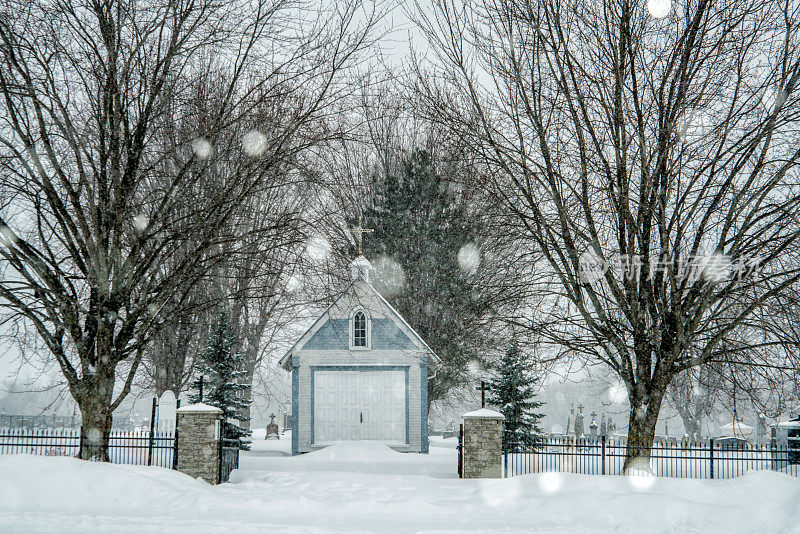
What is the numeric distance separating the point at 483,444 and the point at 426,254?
50.1ft

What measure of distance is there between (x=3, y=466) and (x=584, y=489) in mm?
9862

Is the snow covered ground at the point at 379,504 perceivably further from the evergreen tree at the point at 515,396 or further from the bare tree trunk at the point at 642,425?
the evergreen tree at the point at 515,396

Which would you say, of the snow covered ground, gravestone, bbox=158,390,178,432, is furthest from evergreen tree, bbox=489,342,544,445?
gravestone, bbox=158,390,178,432

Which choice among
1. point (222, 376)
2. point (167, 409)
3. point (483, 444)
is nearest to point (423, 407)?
point (222, 376)

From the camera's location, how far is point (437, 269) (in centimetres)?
2959

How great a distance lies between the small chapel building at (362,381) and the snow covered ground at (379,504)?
900cm

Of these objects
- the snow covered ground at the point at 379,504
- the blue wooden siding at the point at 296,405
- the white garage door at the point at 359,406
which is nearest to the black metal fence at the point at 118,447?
the snow covered ground at the point at 379,504

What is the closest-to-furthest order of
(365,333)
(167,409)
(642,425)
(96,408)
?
1. (96,408)
2. (642,425)
3. (365,333)
4. (167,409)

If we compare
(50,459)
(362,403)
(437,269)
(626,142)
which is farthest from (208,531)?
(437,269)

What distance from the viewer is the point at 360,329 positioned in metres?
23.5

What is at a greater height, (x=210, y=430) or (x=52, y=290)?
(x=52, y=290)

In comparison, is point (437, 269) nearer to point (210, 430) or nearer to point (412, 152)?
point (412, 152)

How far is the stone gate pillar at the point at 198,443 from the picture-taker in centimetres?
1370

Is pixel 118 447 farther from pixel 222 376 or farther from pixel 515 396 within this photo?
pixel 515 396
